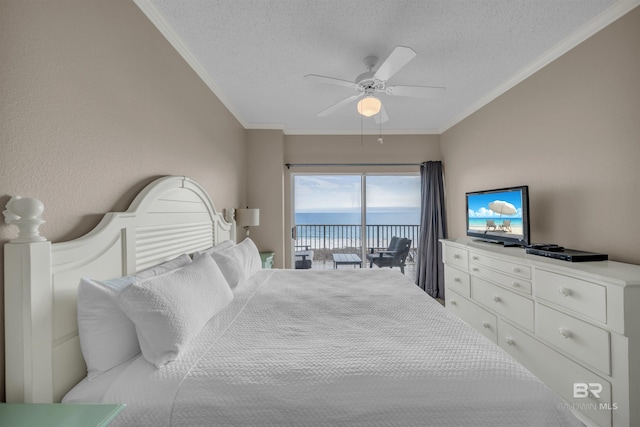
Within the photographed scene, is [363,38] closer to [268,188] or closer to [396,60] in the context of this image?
[396,60]

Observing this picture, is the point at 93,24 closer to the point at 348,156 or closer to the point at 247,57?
the point at 247,57

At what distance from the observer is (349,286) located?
2271 millimetres

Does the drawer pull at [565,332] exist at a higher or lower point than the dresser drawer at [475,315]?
higher

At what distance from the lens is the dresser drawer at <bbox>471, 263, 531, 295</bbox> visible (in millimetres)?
2109

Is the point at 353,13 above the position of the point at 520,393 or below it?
above

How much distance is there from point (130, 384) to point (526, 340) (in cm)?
249

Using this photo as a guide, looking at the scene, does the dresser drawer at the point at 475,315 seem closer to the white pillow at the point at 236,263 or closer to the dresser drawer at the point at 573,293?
Result: the dresser drawer at the point at 573,293

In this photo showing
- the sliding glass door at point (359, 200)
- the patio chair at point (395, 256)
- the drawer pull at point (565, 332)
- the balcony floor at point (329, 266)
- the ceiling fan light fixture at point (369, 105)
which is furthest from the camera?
the balcony floor at point (329, 266)

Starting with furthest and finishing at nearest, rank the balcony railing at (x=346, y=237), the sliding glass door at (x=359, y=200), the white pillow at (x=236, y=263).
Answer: the balcony railing at (x=346, y=237), the sliding glass door at (x=359, y=200), the white pillow at (x=236, y=263)

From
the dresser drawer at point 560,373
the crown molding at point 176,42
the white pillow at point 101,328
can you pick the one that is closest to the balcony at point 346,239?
the dresser drawer at point 560,373

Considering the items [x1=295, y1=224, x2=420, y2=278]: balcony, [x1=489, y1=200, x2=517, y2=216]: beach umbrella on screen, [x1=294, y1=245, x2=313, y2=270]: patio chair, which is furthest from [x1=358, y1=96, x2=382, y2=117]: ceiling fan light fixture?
[x1=294, y1=245, x2=313, y2=270]: patio chair

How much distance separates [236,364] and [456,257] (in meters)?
2.72

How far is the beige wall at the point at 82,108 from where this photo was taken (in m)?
0.99

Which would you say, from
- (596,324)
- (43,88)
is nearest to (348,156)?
(596,324)
